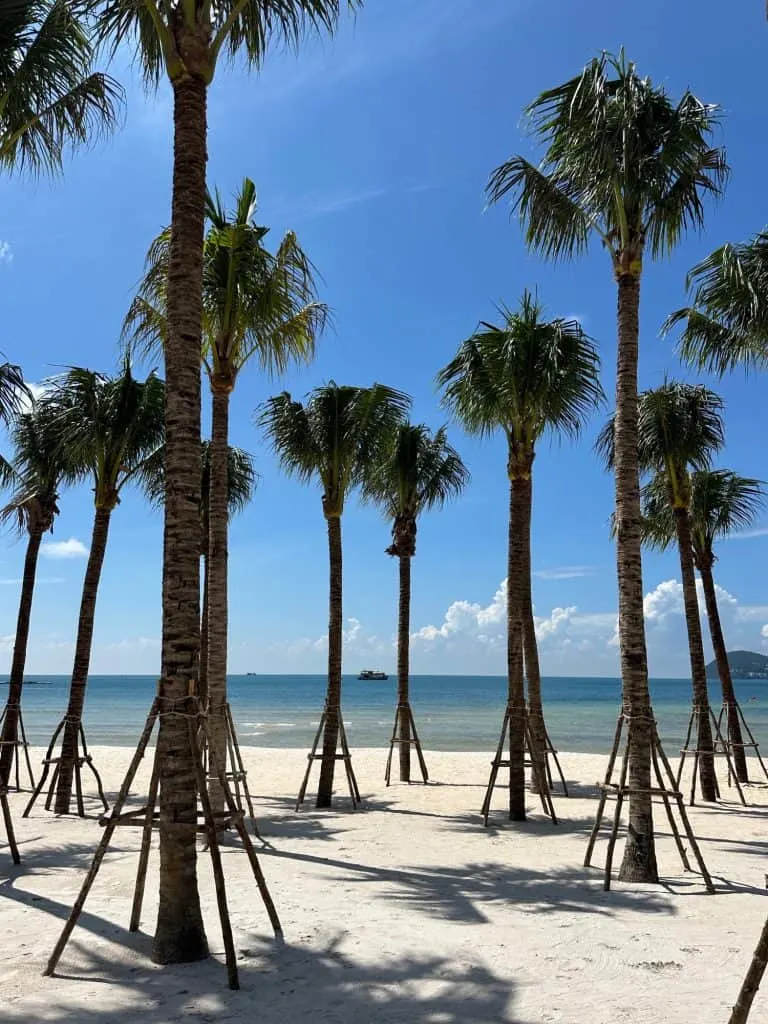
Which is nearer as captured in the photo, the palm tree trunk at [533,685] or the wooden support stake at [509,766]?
the wooden support stake at [509,766]

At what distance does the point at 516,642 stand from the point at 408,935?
25.8ft

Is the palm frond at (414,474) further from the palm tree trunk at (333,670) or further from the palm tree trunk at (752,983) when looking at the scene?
the palm tree trunk at (752,983)

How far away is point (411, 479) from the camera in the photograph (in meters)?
21.1

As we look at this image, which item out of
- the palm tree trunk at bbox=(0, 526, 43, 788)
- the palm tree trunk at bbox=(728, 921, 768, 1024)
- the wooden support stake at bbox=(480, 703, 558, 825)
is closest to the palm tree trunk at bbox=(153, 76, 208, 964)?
the palm tree trunk at bbox=(728, 921, 768, 1024)

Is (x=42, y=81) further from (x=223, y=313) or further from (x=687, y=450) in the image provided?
(x=687, y=450)

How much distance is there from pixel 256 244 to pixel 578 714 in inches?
2740

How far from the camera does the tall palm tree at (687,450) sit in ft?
56.5

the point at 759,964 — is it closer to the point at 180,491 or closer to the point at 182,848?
the point at 182,848

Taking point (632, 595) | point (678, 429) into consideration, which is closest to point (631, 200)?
point (632, 595)

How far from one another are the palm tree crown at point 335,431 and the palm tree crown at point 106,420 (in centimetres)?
261

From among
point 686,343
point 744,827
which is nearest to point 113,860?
point 744,827

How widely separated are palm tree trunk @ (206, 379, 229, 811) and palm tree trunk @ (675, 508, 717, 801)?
403 inches

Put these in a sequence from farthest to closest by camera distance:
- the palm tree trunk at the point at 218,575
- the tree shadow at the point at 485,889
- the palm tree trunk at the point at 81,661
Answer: the palm tree trunk at the point at 81,661
the palm tree trunk at the point at 218,575
the tree shadow at the point at 485,889

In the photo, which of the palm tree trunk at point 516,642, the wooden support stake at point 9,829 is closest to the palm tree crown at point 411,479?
the palm tree trunk at point 516,642
